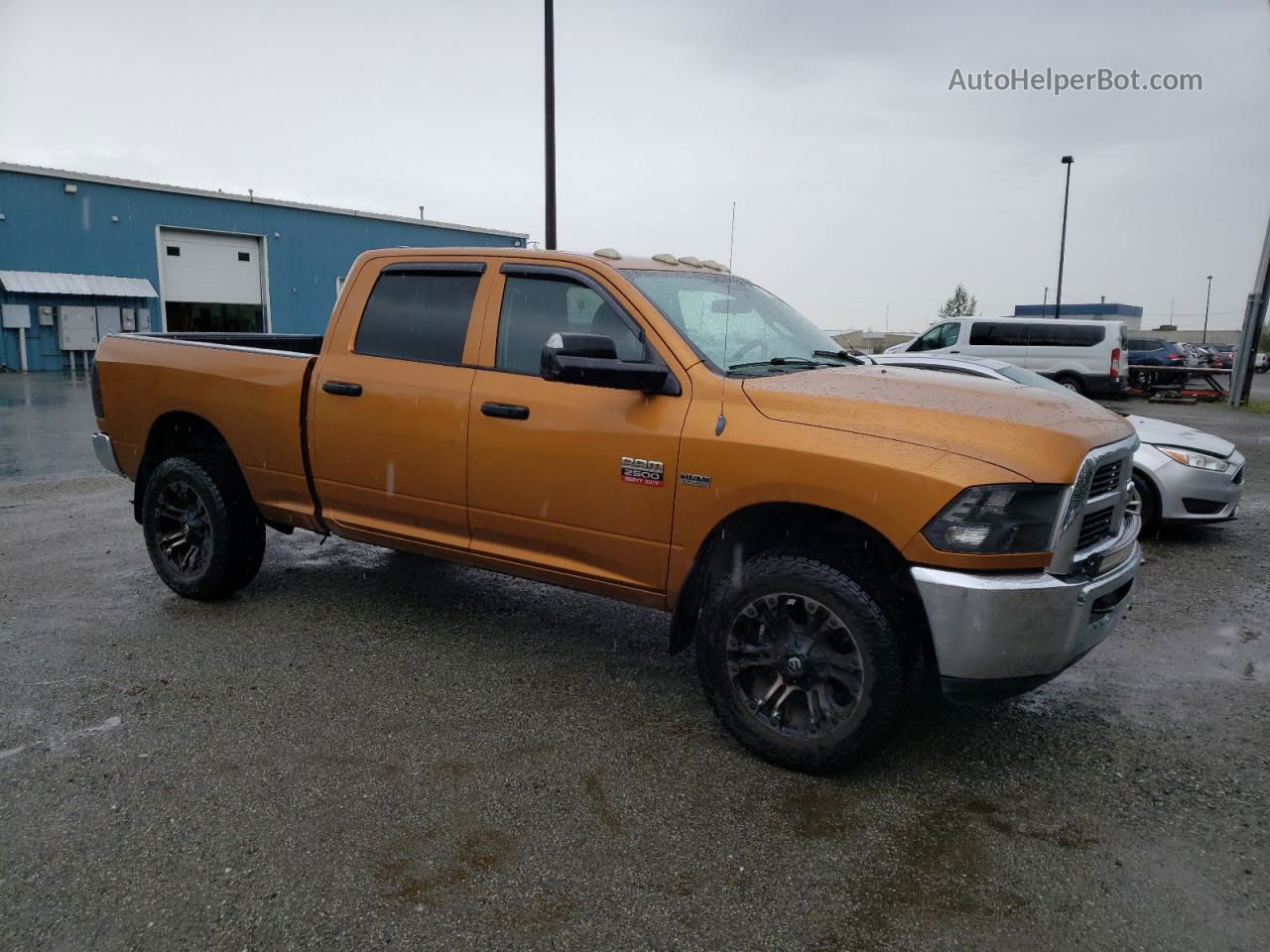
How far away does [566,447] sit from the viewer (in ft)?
13.0

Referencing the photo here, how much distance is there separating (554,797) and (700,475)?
1.29 m

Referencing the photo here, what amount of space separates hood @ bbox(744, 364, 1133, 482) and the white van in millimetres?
17020

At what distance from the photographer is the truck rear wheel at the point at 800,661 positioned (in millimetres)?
3277

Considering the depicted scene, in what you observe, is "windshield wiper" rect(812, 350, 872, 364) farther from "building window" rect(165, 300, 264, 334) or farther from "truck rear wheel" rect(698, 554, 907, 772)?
"building window" rect(165, 300, 264, 334)

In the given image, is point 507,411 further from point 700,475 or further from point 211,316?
point 211,316

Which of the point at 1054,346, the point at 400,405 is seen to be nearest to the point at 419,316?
the point at 400,405

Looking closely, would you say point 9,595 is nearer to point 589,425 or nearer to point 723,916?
point 589,425

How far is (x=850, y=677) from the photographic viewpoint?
3361 mm

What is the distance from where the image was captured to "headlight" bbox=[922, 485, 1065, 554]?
10.1ft

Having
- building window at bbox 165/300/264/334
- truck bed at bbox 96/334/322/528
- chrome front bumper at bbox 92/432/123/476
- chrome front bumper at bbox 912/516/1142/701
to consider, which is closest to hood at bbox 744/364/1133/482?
chrome front bumper at bbox 912/516/1142/701

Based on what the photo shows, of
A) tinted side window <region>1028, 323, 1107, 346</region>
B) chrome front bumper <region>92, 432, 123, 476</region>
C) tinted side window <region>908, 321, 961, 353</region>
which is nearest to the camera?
chrome front bumper <region>92, 432, 123, 476</region>

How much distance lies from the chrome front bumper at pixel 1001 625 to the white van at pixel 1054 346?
58.0ft

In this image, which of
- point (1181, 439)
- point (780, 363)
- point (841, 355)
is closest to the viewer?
point (780, 363)

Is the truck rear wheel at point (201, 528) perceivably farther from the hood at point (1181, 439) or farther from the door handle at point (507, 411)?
the hood at point (1181, 439)
